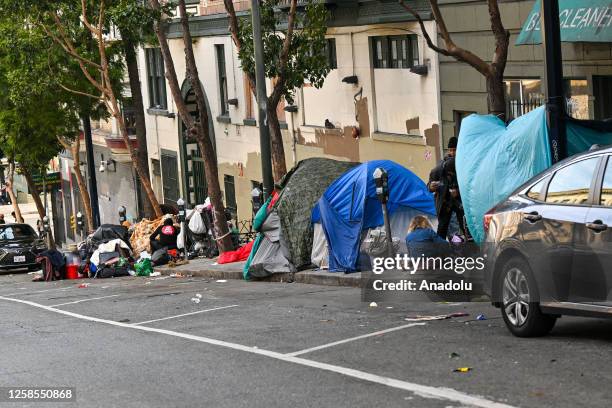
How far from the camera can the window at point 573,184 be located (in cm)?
984

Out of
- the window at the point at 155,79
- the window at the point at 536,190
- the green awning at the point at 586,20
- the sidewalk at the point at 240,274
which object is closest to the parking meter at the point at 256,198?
the sidewalk at the point at 240,274

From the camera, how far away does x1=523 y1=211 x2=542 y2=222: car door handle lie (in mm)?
10241

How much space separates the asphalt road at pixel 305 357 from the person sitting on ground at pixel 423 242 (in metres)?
0.69

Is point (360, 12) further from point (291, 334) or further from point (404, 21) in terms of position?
point (291, 334)

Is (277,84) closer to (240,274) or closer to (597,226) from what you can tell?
(240,274)

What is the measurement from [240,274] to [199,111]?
5256 millimetres

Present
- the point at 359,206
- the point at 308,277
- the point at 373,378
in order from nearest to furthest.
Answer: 1. the point at 373,378
2. the point at 359,206
3. the point at 308,277

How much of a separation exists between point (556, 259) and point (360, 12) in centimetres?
1688

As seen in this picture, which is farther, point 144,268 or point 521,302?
point 144,268

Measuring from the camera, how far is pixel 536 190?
1055 centimetres

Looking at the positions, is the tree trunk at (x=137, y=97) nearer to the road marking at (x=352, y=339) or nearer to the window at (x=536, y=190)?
the road marking at (x=352, y=339)

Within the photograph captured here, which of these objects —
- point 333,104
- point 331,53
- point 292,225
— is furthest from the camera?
point 333,104

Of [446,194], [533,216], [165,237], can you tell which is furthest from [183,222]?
[533,216]

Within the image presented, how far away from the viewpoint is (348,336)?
11.7 m
